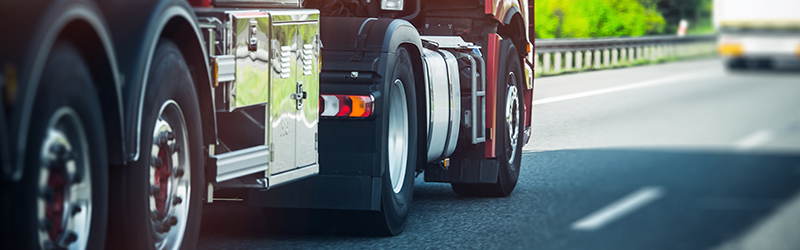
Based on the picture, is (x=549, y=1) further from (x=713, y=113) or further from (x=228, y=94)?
(x=713, y=113)

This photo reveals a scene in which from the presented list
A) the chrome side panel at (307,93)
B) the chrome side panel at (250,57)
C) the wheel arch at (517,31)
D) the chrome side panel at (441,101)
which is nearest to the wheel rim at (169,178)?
the chrome side panel at (250,57)

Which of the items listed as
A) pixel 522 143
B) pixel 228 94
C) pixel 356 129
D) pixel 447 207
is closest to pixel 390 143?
pixel 356 129

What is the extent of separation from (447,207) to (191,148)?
305 cm

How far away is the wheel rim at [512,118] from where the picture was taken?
260 inches

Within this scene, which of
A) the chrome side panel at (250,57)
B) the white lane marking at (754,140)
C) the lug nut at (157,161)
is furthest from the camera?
the chrome side panel at (250,57)

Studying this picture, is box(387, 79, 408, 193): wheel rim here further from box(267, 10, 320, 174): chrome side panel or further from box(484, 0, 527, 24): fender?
box(484, 0, 527, 24): fender

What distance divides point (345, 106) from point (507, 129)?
2376 millimetres

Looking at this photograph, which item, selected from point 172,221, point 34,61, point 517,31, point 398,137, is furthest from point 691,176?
point 517,31

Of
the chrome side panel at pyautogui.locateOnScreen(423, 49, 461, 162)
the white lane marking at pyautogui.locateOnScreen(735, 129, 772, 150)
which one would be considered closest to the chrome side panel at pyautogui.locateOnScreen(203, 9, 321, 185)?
the chrome side panel at pyautogui.locateOnScreen(423, 49, 461, 162)

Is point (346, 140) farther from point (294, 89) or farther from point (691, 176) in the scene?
point (691, 176)

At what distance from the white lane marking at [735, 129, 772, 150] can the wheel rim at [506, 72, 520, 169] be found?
4789 mm

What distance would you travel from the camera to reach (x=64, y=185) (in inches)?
82.9

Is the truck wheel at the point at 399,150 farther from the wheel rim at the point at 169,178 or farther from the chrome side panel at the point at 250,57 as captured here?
the wheel rim at the point at 169,178

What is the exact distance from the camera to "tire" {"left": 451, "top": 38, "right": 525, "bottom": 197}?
6.36m
